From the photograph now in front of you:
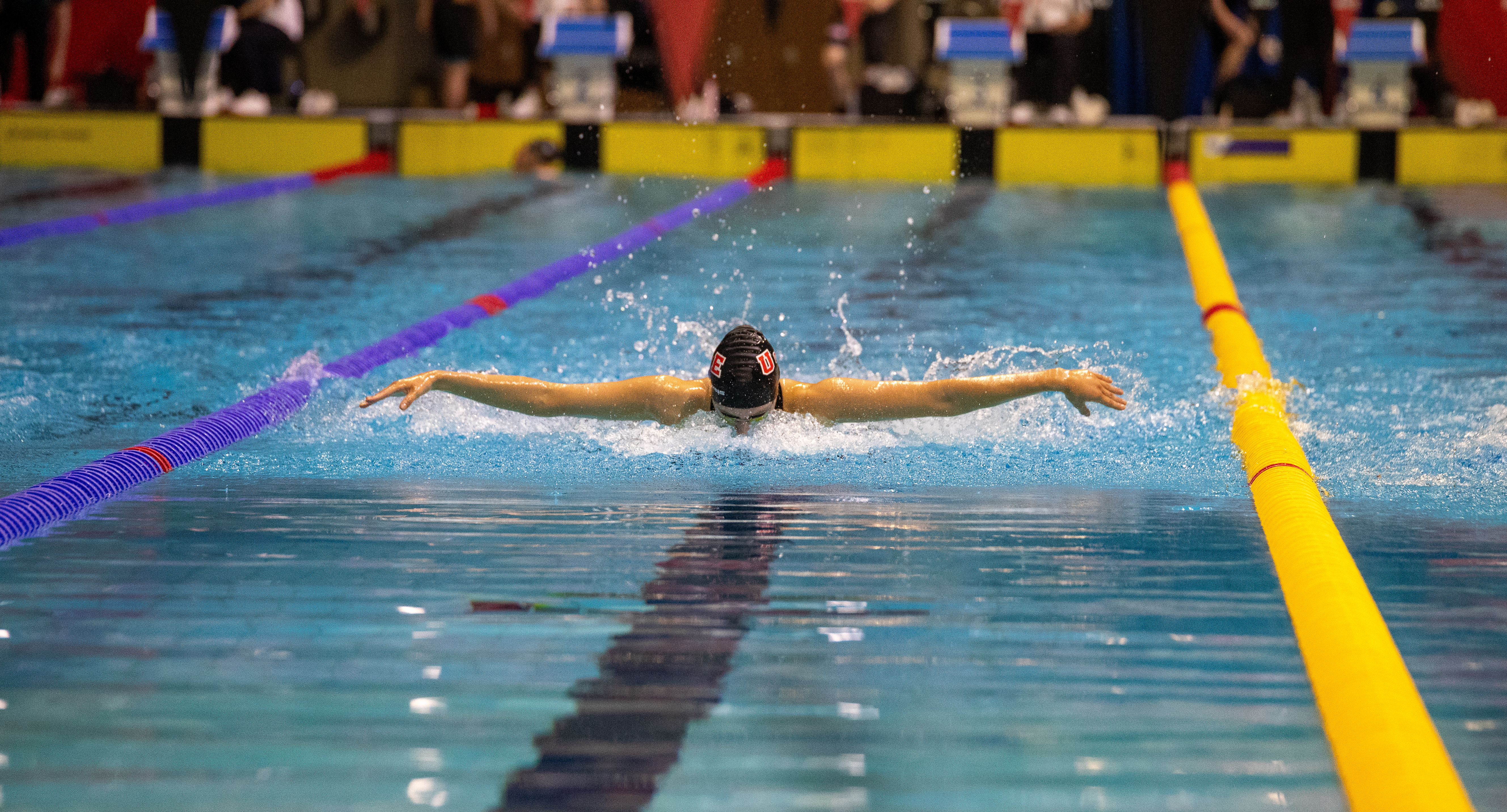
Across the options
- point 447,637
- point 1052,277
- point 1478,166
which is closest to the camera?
point 447,637

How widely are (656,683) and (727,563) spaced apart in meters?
0.59

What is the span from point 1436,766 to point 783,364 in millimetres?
3030

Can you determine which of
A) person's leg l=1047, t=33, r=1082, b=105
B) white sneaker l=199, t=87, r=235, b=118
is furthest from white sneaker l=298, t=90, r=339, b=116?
person's leg l=1047, t=33, r=1082, b=105

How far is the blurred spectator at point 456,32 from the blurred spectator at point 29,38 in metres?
2.77

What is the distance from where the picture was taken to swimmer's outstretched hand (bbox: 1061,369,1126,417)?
134 inches

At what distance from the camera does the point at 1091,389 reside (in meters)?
3.41

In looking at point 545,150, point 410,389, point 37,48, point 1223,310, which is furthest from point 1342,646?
point 37,48

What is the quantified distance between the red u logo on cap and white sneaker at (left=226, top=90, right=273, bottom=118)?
8105 mm

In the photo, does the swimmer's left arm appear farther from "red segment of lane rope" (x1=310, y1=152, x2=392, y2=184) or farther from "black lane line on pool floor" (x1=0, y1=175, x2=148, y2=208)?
"red segment of lane rope" (x1=310, y1=152, x2=392, y2=184)

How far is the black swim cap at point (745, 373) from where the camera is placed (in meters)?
3.60

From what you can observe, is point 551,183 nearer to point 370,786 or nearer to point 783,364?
point 783,364

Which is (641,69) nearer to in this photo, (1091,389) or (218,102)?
(218,102)

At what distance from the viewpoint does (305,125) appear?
10.4m

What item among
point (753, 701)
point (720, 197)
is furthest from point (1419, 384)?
point (720, 197)
